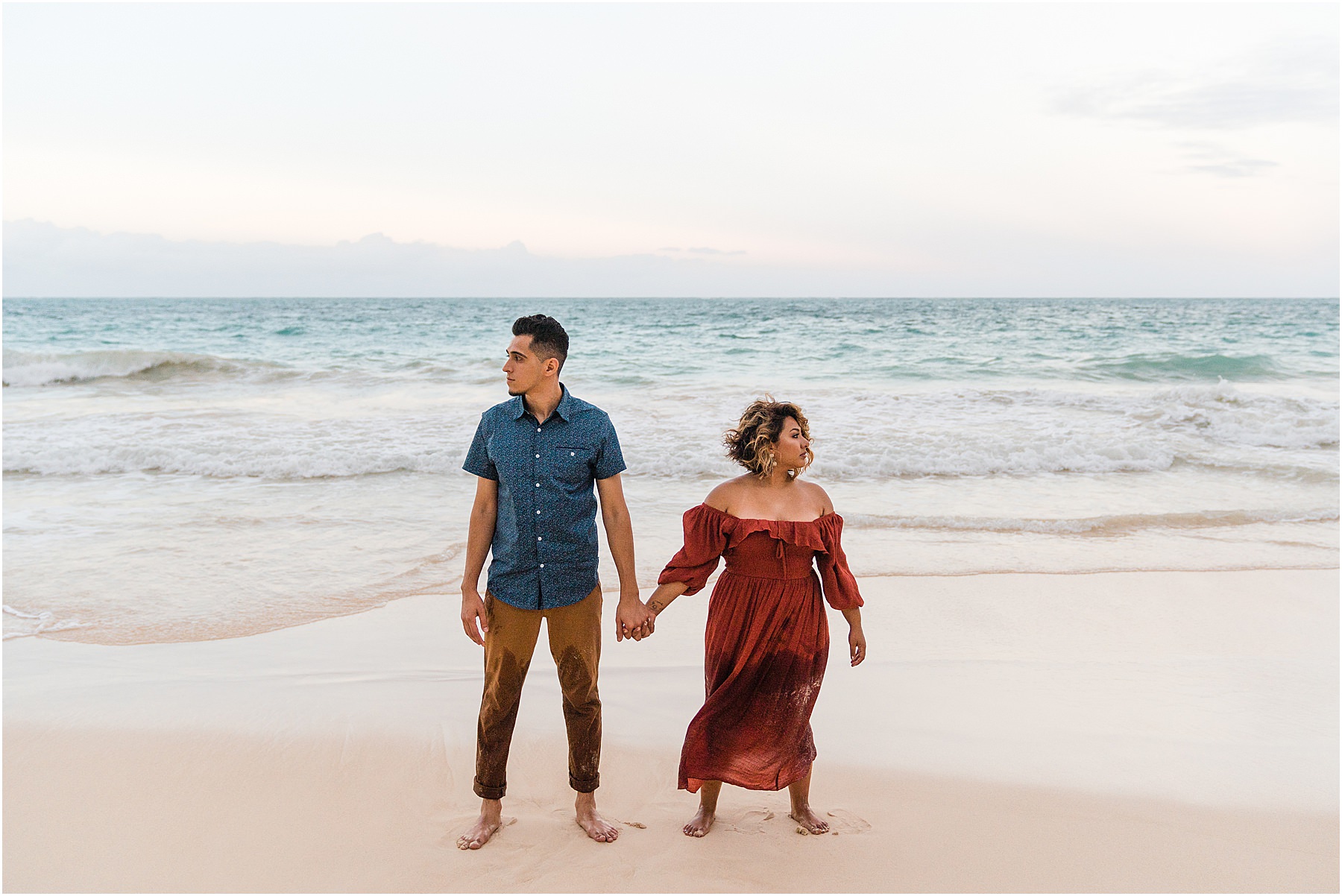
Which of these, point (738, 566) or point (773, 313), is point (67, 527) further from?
point (773, 313)

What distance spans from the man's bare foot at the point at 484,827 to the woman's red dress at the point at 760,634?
0.76 metres

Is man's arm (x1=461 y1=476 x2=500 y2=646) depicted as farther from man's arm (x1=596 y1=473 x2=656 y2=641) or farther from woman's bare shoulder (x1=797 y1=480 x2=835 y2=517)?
woman's bare shoulder (x1=797 y1=480 x2=835 y2=517)

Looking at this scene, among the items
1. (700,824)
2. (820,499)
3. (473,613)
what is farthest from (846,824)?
(473,613)

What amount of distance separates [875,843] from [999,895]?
45 cm

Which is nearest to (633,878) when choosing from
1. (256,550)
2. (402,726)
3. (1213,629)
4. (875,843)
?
(875,843)

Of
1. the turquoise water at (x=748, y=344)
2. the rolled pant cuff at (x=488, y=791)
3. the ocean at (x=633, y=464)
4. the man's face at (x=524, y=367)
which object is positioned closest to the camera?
the man's face at (x=524, y=367)

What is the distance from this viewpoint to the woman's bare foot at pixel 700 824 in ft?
10.5

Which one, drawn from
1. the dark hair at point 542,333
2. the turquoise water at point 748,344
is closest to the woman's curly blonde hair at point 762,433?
the dark hair at point 542,333

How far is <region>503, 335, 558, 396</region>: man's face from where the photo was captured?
298 centimetres

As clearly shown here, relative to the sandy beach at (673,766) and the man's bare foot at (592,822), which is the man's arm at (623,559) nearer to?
the man's bare foot at (592,822)

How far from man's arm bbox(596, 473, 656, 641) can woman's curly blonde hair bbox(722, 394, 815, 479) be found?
45cm

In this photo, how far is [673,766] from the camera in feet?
12.3

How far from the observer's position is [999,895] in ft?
9.62

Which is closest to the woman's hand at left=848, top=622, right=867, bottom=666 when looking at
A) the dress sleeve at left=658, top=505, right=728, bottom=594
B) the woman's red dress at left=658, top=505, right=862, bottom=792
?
the woman's red dress at left=658, top=505, right=862, bottom=792
